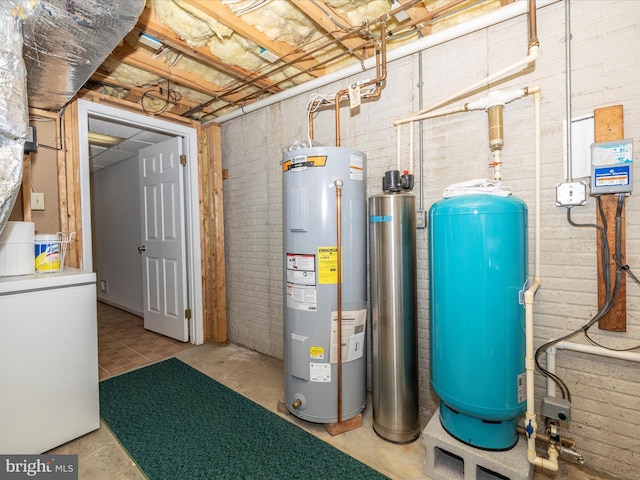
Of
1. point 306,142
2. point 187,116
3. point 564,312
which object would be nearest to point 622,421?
point 564,312

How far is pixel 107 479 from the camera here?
156cm

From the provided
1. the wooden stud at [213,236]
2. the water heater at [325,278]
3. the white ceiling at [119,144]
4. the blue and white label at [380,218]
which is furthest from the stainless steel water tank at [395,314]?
the white ceiling at [119,144]

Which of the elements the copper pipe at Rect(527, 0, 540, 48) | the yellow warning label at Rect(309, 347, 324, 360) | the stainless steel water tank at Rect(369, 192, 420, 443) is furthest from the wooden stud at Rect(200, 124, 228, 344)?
the copper pipe at Rect(527, 0, 540, 48)

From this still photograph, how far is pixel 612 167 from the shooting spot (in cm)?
A: 144

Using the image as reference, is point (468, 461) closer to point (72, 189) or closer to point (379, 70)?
point (379, 70)

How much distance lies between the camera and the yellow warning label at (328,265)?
180 cm

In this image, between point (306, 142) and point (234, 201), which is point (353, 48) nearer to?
point (306, 142)

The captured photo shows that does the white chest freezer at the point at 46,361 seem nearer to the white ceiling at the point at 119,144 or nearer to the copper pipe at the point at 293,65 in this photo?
the white ceiling at the point at 119,144

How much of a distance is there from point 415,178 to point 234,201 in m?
1.98

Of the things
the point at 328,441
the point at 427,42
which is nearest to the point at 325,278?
the point at 328,441

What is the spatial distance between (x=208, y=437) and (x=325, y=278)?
120cm

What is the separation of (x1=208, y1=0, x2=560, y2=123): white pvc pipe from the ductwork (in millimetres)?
1271

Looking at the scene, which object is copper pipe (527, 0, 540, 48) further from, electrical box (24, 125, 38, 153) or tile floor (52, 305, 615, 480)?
electrical box (24, 125, 38, 153)

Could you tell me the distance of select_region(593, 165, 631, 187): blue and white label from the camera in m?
1.42
